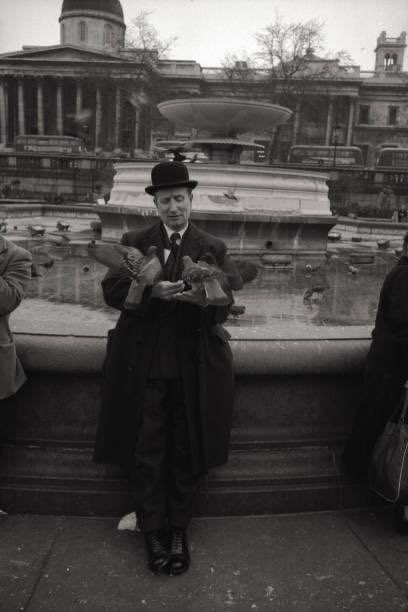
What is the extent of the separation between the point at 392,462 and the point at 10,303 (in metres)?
1.96

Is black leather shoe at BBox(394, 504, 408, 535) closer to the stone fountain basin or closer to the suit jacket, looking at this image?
the suit jacket

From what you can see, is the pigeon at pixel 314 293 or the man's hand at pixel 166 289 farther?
the pigeon at pixel 314 293

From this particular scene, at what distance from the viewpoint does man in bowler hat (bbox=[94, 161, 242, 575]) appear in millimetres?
2789

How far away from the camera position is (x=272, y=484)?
321 cm

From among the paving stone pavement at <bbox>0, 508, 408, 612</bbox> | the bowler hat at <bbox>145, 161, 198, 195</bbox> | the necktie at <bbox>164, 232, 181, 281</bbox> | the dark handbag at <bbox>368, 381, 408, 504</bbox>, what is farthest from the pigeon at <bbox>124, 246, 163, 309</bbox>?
the dark handbag at <bbox>368, 381, 408, 504</bbox>

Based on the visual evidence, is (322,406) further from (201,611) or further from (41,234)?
(41,234)

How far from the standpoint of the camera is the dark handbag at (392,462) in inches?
111

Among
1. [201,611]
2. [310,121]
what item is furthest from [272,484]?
[310,121]

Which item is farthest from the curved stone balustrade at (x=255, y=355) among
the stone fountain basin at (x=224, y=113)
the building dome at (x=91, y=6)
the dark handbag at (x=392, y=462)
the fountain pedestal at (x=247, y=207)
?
the building dome at (x=91, y=6)

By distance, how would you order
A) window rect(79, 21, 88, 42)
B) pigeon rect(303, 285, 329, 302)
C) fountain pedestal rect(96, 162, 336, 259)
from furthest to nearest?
window rect(79, 21, 88, 42)
fountain pedestal rect(96, 162, 336, 259)
pigeon rect(303, 285, 329, 302)

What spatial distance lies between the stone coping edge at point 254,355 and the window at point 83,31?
7704 cm

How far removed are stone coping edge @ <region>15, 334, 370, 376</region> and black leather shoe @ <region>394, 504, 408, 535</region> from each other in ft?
2.37

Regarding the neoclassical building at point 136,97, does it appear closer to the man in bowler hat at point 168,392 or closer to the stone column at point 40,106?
the stone column at point 40,106

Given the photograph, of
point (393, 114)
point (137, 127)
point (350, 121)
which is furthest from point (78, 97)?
point (393, 114)
